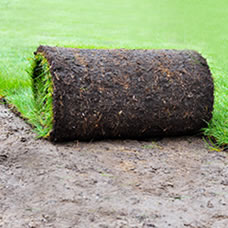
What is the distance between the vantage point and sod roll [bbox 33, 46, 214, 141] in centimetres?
294

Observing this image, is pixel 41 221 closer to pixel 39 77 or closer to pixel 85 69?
pixel 85 69

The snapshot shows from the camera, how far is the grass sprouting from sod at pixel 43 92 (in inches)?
119

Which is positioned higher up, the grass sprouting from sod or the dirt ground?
the grass sprouting from sod

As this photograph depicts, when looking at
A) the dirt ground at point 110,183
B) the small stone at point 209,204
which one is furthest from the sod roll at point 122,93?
the small stone at point 209,204

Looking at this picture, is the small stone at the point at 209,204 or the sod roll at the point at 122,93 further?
the sod roll at the point at 122,93

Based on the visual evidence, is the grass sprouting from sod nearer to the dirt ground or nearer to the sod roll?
the sod roll

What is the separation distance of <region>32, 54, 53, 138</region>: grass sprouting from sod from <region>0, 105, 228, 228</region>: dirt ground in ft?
0.44

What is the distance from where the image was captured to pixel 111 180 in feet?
7.86

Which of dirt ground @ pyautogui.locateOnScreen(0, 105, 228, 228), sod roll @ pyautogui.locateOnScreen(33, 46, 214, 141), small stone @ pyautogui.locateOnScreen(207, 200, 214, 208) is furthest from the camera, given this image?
sod roll @ pyautogui.locateOnScreen(33, 46, 214, 141)

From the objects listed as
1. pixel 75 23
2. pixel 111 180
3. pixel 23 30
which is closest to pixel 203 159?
pixel 111 180

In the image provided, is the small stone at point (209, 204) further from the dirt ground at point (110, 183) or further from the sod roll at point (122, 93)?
the sod roll at point (122, 93)

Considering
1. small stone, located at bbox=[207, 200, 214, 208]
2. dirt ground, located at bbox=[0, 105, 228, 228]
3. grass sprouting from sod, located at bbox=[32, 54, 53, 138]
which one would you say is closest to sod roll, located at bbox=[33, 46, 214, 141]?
grass sprouting from sod, located at bbox=[32, 54, 53, 138]

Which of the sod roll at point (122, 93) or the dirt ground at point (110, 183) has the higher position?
the sod roll at point (122, 93)

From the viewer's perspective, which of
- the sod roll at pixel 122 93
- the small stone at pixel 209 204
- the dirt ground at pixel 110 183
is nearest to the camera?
the dirt ground at pixel 110 183
